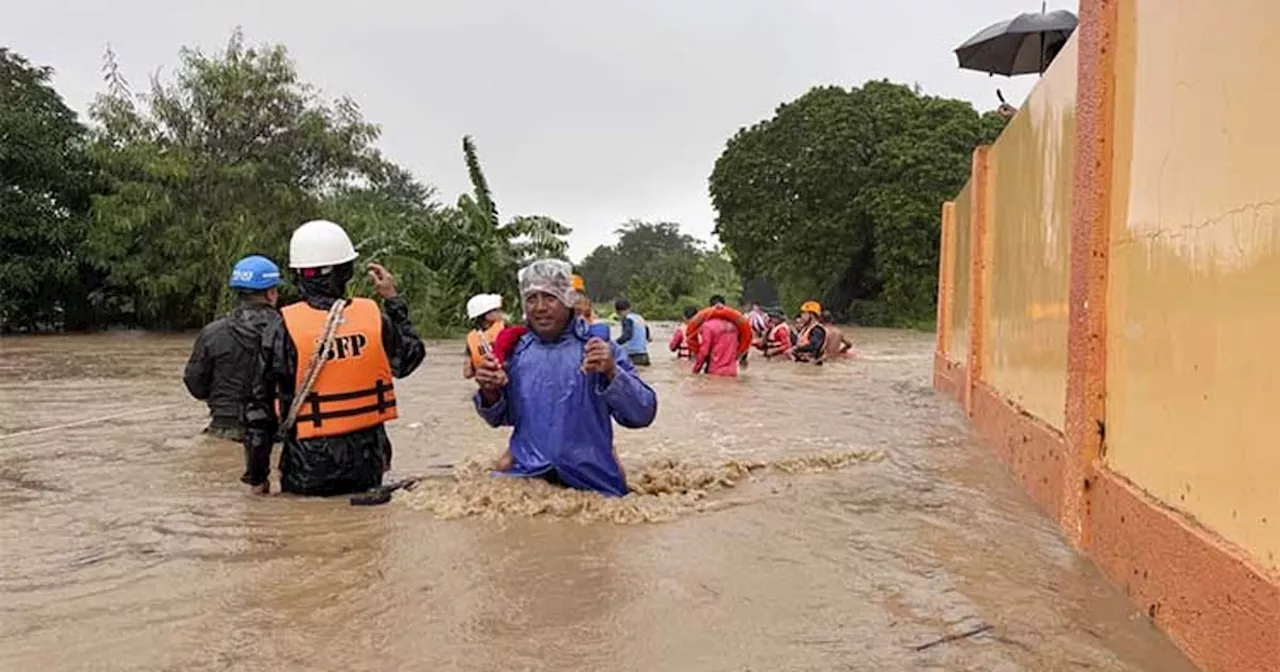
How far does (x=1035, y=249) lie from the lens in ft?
22.8

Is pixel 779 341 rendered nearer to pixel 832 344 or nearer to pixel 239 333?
pixel 832 344

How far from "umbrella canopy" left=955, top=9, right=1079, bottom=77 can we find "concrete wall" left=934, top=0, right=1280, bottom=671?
6310 millimetres

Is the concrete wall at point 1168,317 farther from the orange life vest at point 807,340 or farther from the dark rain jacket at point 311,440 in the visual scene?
the orange life vest at point 807,340

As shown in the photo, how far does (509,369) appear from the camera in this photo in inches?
219

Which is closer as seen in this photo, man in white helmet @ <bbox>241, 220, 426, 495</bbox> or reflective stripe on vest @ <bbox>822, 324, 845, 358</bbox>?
man in white helmet @ <bbox>241, 220, 426, 495</bbox>

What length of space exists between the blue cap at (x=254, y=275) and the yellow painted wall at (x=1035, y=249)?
485 cm

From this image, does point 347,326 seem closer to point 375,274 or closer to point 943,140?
point 375,274

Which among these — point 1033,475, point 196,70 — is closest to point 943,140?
point 196,70

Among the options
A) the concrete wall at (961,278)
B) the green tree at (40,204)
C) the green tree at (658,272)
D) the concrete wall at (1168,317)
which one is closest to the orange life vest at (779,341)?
the concrete wall at (961,278)

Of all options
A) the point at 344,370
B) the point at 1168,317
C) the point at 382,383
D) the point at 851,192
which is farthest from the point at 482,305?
the point at 851,192

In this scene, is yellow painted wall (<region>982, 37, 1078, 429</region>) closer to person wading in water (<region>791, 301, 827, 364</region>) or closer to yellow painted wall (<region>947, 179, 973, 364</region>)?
yellow painted wall (<region>947, 179, 973, 364</region>)

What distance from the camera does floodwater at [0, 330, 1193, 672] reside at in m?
3.52

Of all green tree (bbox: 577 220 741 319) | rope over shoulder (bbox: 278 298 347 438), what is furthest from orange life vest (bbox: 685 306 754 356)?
green tree (bbox: 577 220 741 319)

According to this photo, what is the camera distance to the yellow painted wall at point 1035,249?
5867 millimetres
